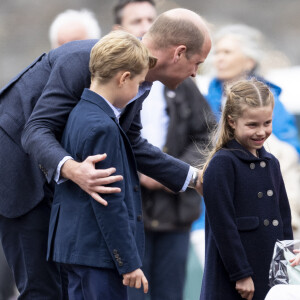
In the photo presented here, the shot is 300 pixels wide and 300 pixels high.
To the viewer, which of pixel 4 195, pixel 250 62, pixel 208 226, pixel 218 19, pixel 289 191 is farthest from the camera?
pixel 218 19

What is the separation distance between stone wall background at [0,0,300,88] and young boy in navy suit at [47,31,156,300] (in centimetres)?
965

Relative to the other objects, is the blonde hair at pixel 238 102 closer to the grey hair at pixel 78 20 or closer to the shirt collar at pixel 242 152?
the shirt collar at pixel 242 152

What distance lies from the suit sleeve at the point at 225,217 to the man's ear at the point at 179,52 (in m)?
0.54

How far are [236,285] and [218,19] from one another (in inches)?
415

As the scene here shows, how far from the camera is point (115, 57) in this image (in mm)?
3938

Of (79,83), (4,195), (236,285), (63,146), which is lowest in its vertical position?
(236,285)

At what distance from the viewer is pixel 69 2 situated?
48.4 feet

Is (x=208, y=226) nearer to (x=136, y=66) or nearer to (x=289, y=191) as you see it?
(x=136, y=66)

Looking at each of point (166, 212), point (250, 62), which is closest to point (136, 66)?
point (166, 212)

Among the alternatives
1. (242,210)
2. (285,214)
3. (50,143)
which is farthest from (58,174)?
(285,214)

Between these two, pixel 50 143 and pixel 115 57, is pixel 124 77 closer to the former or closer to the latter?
pixel 115 57

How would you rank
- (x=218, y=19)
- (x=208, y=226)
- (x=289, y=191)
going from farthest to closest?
(x=218, y=19) → (x=289, y=191) → (x=208, y=226)

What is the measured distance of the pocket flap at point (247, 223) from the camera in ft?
14.3

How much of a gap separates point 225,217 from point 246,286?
0.34 m
